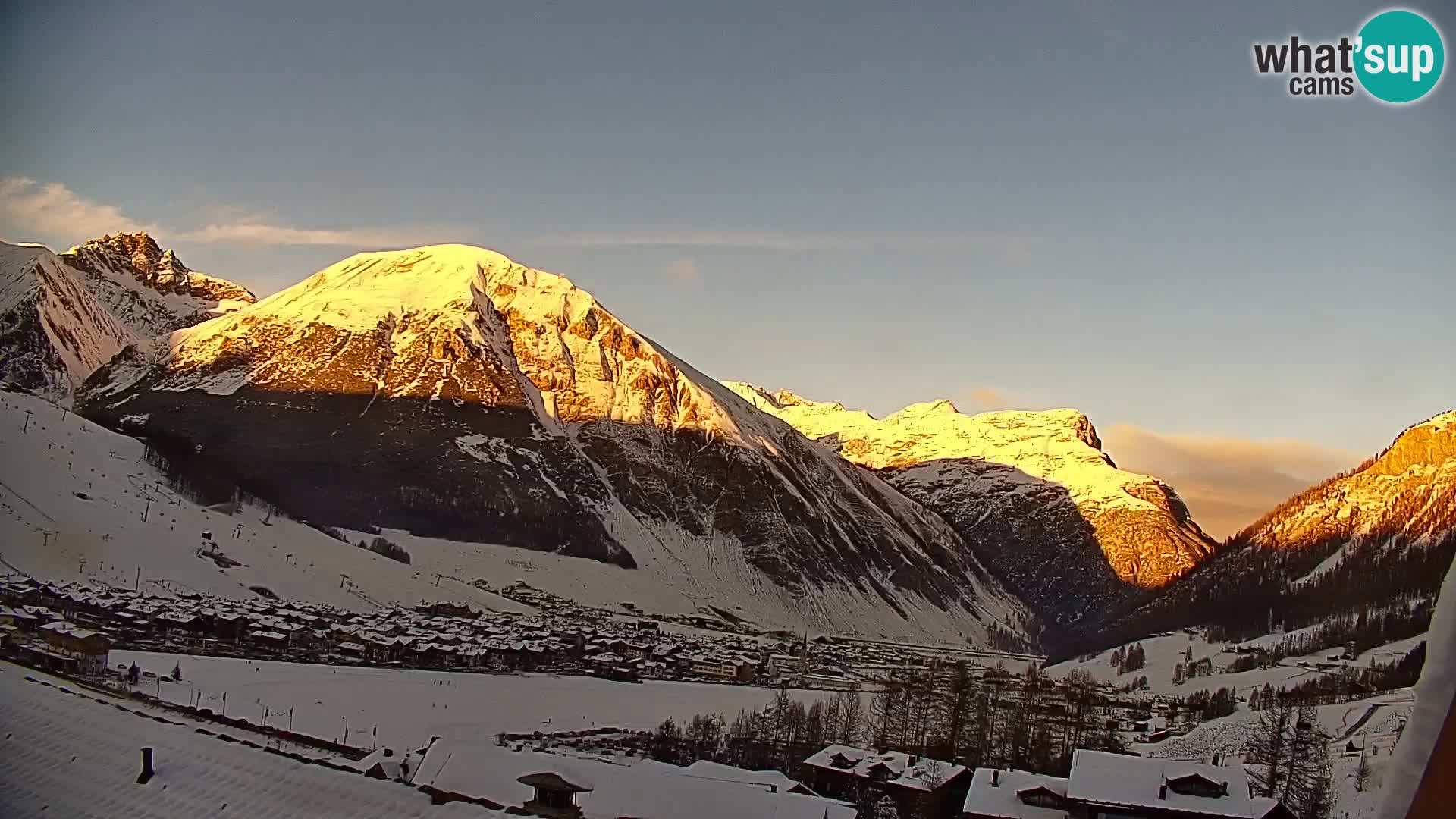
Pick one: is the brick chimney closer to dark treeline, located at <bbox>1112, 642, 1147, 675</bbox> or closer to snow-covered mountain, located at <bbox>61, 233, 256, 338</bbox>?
dark treeline, located at <bbox>1112, 642, 1147, 675</bbox>

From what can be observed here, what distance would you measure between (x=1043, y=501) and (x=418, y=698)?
66.3 meters

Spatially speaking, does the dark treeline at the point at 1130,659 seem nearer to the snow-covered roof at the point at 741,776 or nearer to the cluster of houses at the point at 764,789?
the cluster of houses at the point at 764,789

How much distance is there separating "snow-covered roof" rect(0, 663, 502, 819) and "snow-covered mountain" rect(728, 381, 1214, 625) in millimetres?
57210

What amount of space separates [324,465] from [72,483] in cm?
1565

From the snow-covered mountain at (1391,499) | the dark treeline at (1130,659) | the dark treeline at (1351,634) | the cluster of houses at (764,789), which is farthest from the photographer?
the dark treeline at (1130,659)

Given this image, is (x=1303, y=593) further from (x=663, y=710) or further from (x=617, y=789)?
(x=617, y=789)

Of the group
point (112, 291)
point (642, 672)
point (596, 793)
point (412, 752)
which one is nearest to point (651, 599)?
point (642, 672)

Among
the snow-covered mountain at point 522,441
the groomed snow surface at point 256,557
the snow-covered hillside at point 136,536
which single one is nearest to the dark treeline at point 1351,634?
the groomed snow surface at point 256,557

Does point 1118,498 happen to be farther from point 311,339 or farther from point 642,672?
point 642,672

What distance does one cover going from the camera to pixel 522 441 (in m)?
52.9

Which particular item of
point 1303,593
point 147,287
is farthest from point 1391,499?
point 147,287

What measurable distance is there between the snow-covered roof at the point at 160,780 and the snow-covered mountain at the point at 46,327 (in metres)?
52.9

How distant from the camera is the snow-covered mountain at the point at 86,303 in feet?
192

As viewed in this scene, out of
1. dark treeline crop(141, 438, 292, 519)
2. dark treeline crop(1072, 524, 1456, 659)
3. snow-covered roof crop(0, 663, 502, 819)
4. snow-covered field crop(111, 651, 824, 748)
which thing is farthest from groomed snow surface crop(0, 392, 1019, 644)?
snow-covered roof crop(0, 663, 502, 819)
